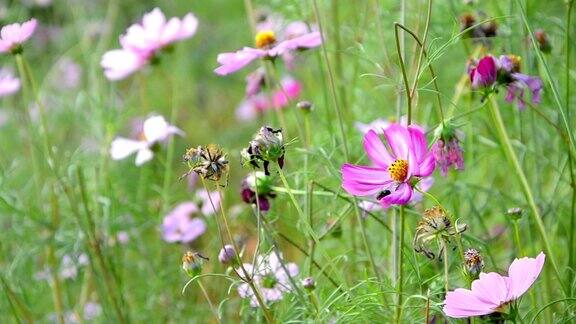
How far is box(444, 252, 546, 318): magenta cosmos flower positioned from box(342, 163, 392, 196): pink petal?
0.11 m

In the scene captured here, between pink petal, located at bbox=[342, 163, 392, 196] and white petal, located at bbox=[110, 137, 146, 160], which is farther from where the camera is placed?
white petal, located at bbox=[110, 137, 146, 160]

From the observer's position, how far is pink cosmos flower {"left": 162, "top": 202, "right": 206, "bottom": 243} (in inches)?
45.1

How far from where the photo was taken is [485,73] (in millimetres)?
764

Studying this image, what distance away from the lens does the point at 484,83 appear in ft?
2.52

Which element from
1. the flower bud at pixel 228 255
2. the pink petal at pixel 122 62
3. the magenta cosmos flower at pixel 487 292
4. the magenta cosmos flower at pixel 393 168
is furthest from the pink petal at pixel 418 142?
the pink petal at pixel 122 62

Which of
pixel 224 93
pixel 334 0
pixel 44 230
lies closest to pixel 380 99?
pixel 334 0

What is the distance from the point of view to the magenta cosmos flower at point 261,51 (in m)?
0.87

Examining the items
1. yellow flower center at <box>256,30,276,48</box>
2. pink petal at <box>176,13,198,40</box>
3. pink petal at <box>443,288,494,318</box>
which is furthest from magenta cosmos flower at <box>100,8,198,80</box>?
pink petal at <box>443,288,494,318</box>

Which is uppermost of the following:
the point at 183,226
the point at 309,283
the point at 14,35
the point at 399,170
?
the point at 14,35

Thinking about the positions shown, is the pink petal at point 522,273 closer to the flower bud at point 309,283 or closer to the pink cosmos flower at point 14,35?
the flower bud at point 309,283

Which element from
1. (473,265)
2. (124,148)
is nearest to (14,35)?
(124,148)

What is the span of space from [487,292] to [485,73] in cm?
21

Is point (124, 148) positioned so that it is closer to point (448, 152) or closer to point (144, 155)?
point (144, 155)

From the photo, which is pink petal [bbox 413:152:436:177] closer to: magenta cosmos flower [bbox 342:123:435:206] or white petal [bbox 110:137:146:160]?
magenta cosmos flower [bbox 342:123:435:206]
